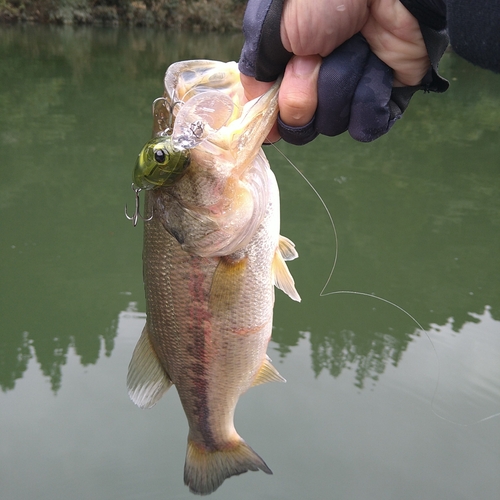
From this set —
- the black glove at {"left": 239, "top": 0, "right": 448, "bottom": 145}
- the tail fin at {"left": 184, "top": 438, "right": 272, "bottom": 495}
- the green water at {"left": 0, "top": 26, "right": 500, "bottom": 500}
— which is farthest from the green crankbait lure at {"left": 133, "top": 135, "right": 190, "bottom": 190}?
the green water at {"left": 0, "top": 26, "right": 500, "bottom": 500}

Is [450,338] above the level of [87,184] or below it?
above

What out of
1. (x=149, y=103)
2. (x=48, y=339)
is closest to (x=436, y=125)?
(x=149, y=103)

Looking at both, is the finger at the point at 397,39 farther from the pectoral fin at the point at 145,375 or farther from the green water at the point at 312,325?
the green water at the point at 312,325

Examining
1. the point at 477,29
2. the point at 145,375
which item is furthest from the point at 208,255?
the point at 477,29

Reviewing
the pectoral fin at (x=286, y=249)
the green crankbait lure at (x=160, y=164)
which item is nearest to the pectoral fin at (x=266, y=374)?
the pectoral fin at (x=286, y=249)

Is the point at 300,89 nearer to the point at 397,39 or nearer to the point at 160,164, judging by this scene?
the point at 397,39

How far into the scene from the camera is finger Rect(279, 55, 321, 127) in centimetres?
147

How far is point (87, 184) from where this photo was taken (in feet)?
26.2

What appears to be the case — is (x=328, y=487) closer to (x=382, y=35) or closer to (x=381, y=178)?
(x=382, y=35)

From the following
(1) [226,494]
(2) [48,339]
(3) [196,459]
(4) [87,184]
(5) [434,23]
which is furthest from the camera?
(4) [87,184]

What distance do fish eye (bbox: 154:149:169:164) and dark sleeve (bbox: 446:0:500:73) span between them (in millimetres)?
803

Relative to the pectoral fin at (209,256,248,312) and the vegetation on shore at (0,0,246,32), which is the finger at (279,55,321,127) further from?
the vegetation on shore at (0,0,246,32)

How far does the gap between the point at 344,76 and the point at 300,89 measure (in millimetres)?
118

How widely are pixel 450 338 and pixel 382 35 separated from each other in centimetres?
409
